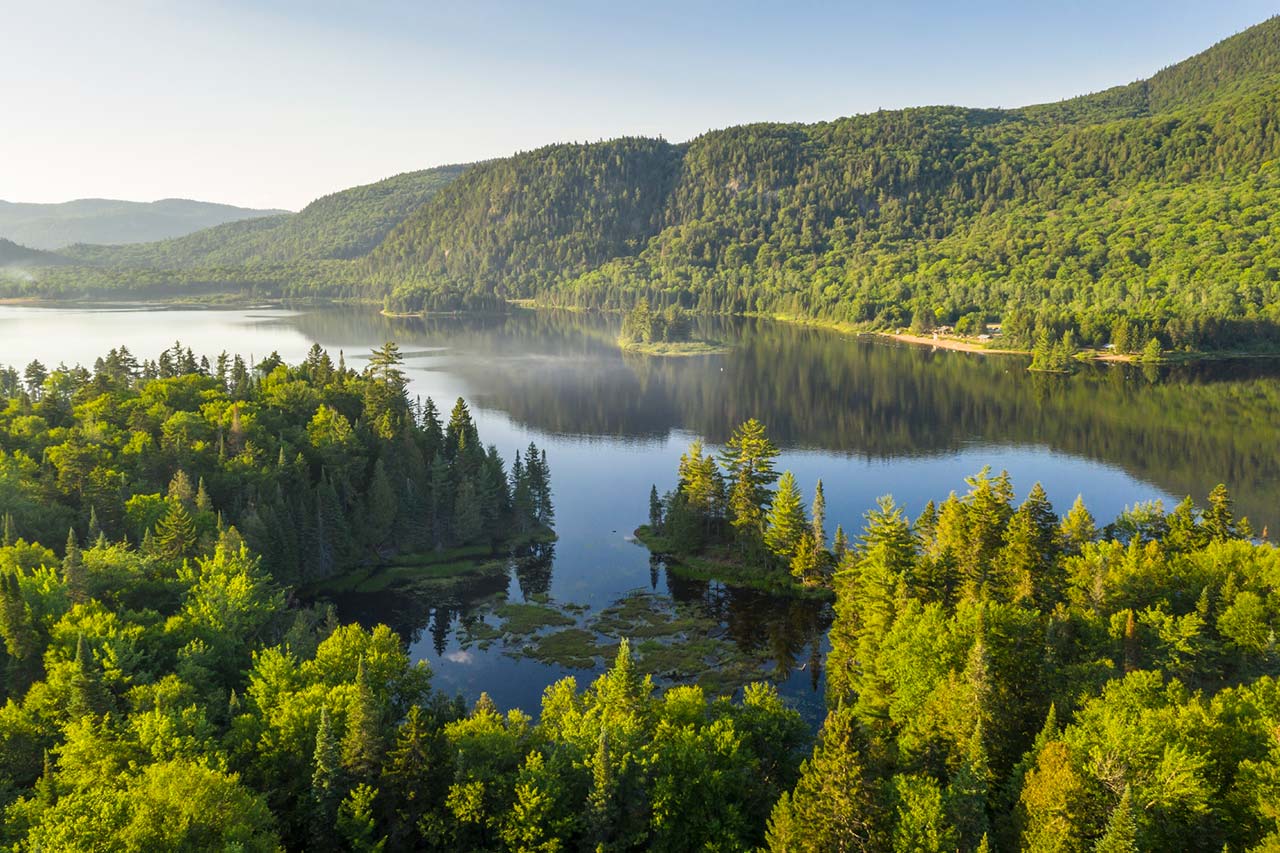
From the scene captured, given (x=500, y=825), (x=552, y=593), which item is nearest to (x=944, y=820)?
(x=500, y=825)

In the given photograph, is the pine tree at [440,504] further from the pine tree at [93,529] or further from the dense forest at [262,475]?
the pine tree at [93,529]

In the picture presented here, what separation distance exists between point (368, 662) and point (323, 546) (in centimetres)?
4261

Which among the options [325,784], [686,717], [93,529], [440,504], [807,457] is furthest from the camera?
[807,457]

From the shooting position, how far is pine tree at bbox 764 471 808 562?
83.8 m

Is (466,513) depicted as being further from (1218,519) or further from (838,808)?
(1218,519)

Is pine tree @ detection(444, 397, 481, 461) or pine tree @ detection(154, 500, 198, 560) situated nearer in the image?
pine tree @ detection(154, 500, 198, 560)

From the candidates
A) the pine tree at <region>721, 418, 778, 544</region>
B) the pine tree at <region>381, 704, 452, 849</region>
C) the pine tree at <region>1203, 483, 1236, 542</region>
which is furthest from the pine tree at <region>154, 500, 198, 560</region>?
the pine tree at <region>1203, 483, 1236, 542</region>

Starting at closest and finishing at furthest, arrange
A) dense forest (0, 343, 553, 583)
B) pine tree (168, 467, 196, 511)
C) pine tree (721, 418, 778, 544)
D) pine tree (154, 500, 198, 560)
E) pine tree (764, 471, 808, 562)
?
pine tree (154, 500, 198, 560), dense forest (0, 343, 553, 583), pine tree (168, 467, 196, 511), pine tree (764, 471, 808, 562), pine tree (721, 418, 778, 544)

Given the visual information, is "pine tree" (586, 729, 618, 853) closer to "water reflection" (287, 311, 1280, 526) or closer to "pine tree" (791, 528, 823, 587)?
"pine tree" (791, 528, 823, 587)

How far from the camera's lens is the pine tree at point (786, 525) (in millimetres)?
83750

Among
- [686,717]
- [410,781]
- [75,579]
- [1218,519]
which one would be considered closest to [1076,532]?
[1218,519]

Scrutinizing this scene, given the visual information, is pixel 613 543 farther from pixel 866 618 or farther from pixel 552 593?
pixel 866 618

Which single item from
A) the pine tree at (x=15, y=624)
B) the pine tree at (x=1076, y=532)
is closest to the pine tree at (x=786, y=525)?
the pine tree at (x=1076, y=532)

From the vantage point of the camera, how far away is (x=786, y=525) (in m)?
84.2
